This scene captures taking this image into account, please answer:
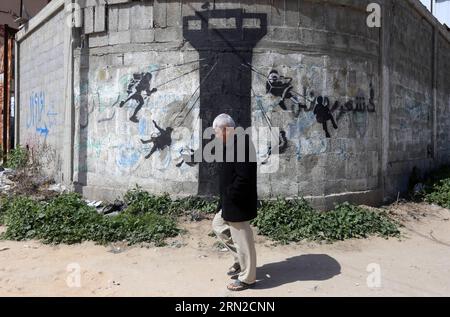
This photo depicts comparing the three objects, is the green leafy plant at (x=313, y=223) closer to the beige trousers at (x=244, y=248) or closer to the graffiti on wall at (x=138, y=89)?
the beige trousers at (x=244, y=248)

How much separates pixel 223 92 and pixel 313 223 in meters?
2.33

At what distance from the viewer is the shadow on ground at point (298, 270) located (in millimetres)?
4402

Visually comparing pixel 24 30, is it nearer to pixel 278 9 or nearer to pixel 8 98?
pixel 8 98

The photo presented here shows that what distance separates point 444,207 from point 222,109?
4.84m

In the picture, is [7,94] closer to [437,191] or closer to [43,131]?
[43,131]

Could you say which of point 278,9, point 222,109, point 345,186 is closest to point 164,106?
point 222,109

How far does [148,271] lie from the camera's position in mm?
4688

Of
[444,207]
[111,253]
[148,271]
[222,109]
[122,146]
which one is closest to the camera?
[148,271]

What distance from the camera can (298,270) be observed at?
4.72 meters

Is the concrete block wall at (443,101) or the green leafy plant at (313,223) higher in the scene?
the concrete block wall at (443,101)

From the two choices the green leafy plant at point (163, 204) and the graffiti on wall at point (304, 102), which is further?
the graffiti on wall at point (304, 102)

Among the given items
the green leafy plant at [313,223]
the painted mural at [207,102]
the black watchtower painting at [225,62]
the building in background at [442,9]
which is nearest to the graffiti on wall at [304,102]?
the painted mural at [207,102]

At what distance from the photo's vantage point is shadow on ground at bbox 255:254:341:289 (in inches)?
173

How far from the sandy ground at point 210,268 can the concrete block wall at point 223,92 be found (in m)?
1.28
